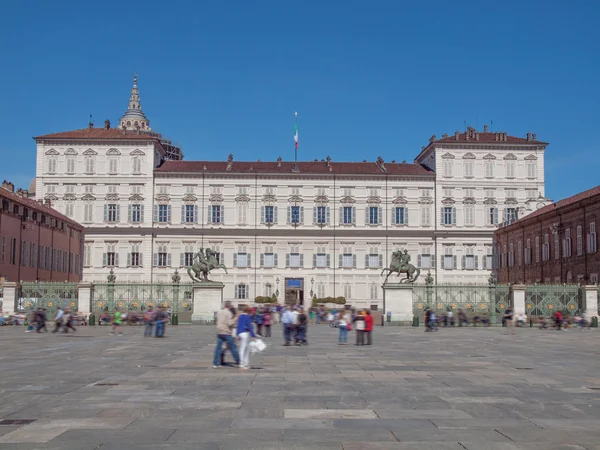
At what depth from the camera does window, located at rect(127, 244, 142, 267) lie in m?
71.7

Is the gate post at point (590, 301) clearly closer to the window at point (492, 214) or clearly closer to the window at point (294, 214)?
the window at point (492, 214)

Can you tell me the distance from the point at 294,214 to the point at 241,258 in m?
6.76

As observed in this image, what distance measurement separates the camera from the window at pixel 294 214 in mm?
73000

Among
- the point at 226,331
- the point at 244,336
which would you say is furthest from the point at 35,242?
the point at 244,336

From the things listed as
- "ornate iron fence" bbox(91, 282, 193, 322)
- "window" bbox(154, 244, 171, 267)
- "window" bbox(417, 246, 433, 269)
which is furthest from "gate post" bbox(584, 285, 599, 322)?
"window" bbox(154, 244, 171, 267)

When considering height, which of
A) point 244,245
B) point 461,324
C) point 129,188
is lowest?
point 461,324

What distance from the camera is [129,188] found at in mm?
71938

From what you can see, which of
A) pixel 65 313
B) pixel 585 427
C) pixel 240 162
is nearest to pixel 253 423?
pixel 585 427

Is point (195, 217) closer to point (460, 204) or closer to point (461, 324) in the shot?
point (460, 204)

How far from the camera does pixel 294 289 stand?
2857 inches

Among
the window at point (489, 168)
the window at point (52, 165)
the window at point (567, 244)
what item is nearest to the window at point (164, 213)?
the window at point (52, 165)

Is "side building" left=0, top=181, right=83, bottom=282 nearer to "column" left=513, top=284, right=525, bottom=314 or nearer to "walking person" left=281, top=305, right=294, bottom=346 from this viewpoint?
"walking person" left=281, top=305, right=294, bottom=346

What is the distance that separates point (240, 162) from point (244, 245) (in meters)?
9.50

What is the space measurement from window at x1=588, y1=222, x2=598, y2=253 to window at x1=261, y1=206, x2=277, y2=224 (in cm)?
3066
